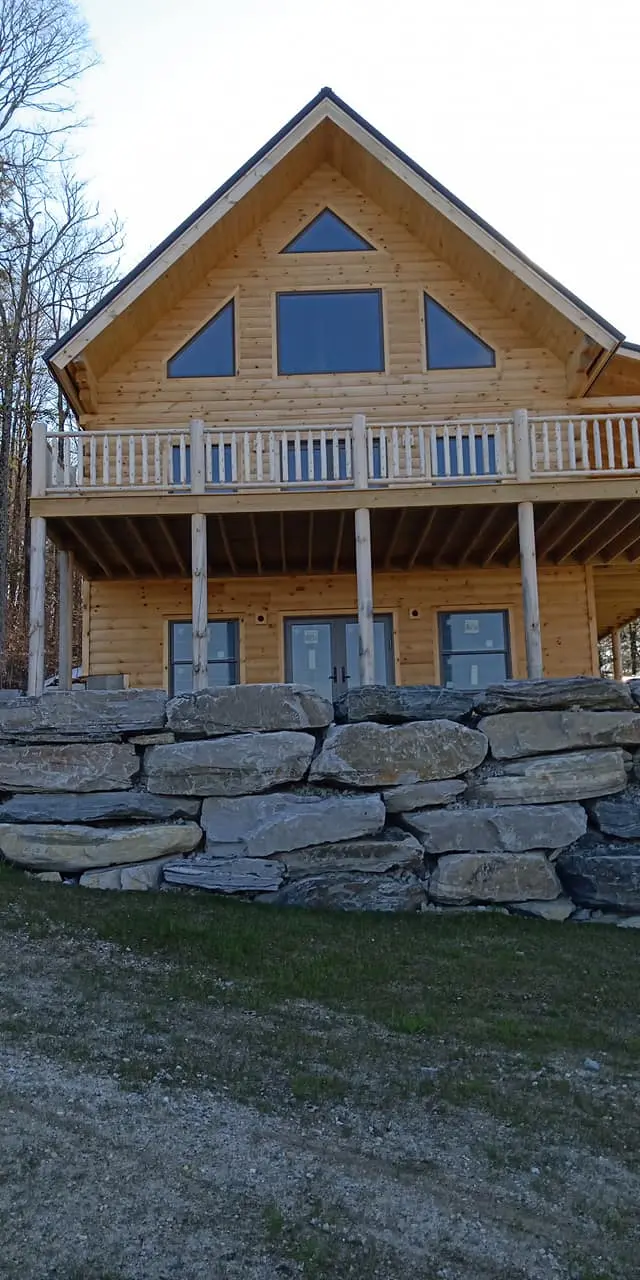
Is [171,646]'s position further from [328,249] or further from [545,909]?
[545,909]

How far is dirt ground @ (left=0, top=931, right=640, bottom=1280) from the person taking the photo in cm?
315

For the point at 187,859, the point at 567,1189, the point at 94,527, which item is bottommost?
the point at 567,1189

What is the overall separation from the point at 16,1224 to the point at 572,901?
564cm

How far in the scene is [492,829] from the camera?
25.9 feet

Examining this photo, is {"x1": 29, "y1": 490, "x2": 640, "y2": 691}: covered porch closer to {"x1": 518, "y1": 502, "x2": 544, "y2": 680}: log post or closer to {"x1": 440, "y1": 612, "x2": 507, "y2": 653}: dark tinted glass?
{"x1": 440, "y1": 612, "x2": 507, "y2": 653}: dark tinted glass

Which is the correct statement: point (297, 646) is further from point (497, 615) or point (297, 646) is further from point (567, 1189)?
point (567, 1189)

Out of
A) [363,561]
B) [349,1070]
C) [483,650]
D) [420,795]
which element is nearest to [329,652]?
[483,650]

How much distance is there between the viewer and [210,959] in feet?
20.0

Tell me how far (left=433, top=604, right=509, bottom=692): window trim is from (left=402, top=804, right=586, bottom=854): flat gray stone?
17.4 ft

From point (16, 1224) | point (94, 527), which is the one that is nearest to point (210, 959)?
point (16, 1224)

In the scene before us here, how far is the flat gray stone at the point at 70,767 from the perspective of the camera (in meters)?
7.96

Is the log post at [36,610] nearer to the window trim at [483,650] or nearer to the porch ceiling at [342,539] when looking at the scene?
the porch ceiling at [342,539]

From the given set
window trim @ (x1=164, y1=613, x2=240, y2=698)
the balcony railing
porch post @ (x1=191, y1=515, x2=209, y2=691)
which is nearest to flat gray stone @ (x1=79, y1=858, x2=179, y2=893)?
porch post @ (x1=191, y1=515, x2=209, y2=691)

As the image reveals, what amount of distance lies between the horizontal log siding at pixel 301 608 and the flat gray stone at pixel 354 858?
575 cm
